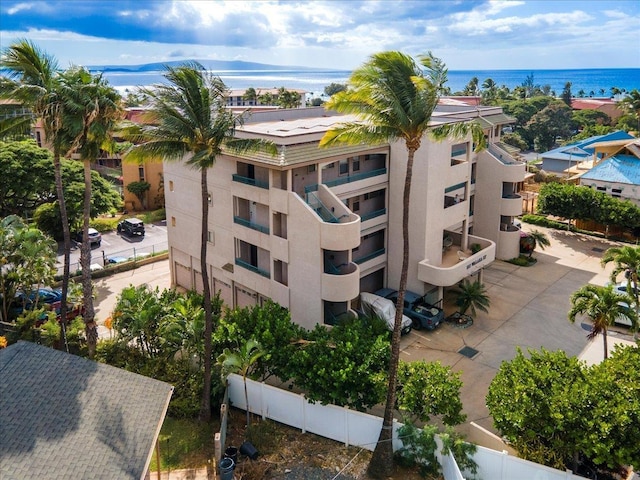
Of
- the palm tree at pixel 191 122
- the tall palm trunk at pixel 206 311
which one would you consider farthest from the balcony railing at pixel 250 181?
the palm tree at pixel 191 122

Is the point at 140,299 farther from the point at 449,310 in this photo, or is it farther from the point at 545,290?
the point at 545,290

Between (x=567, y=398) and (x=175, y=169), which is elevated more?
(x=175, y=169)

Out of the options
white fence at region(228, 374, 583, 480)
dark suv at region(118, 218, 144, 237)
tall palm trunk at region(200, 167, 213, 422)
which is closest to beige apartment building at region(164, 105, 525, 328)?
white fence at region(228, 374, 583, 480)

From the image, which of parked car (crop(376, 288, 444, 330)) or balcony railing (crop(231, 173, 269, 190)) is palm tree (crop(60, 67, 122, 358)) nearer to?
balcony railing (crop(231, 173, 269, 190))

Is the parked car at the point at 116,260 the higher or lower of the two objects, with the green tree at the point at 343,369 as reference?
lower

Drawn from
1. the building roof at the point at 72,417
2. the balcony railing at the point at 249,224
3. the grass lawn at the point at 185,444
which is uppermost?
the balcony railing at the point at 249,224

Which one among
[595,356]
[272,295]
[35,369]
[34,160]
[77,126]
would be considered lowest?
A: [595,356]

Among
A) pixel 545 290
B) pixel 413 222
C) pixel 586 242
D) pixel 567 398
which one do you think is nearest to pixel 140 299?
pixel 413 222

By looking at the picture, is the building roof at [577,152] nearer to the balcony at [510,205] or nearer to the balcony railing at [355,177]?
the balcony at [510,205]
